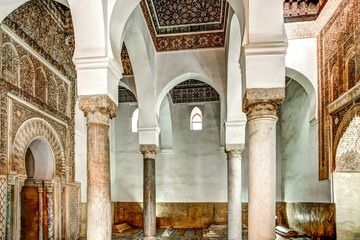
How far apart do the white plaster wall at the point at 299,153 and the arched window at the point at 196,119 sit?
11.6ft

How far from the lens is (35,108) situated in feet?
24.0

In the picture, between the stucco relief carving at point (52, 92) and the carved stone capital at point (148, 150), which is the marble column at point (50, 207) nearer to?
the stucco relief carving at point (52, 92)

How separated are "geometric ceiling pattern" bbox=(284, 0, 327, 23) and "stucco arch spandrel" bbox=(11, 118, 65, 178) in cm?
692

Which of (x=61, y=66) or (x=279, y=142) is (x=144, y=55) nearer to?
(x=61, y=66)

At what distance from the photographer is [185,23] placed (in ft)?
27.5

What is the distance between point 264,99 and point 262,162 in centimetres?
82

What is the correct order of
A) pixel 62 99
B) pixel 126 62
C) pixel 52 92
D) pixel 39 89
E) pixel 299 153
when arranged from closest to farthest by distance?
pixel 39 89, pixel 52 92, pixel 62 99, pixel 126 62, pixel 299 153

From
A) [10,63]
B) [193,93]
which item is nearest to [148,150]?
[10,63]

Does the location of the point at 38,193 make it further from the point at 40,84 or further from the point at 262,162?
the point at 262,162

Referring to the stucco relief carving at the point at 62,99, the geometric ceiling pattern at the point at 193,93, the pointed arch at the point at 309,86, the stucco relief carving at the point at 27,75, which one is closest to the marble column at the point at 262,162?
the pointed arch at the point at 309,86

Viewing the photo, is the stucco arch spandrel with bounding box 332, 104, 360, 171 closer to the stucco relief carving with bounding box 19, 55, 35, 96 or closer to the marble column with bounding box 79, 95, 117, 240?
the marble column with bounding box 79, 95, 117, 240

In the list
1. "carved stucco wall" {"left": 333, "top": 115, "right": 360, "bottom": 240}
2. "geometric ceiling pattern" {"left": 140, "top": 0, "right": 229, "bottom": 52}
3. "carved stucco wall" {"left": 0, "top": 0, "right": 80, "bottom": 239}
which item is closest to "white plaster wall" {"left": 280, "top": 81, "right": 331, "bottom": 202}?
"carved stucco wall" {"left": 333, "top": 115, "right": 360, "bottom": 240}

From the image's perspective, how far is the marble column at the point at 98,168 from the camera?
422cm

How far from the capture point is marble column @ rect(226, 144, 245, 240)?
812 centimetres
